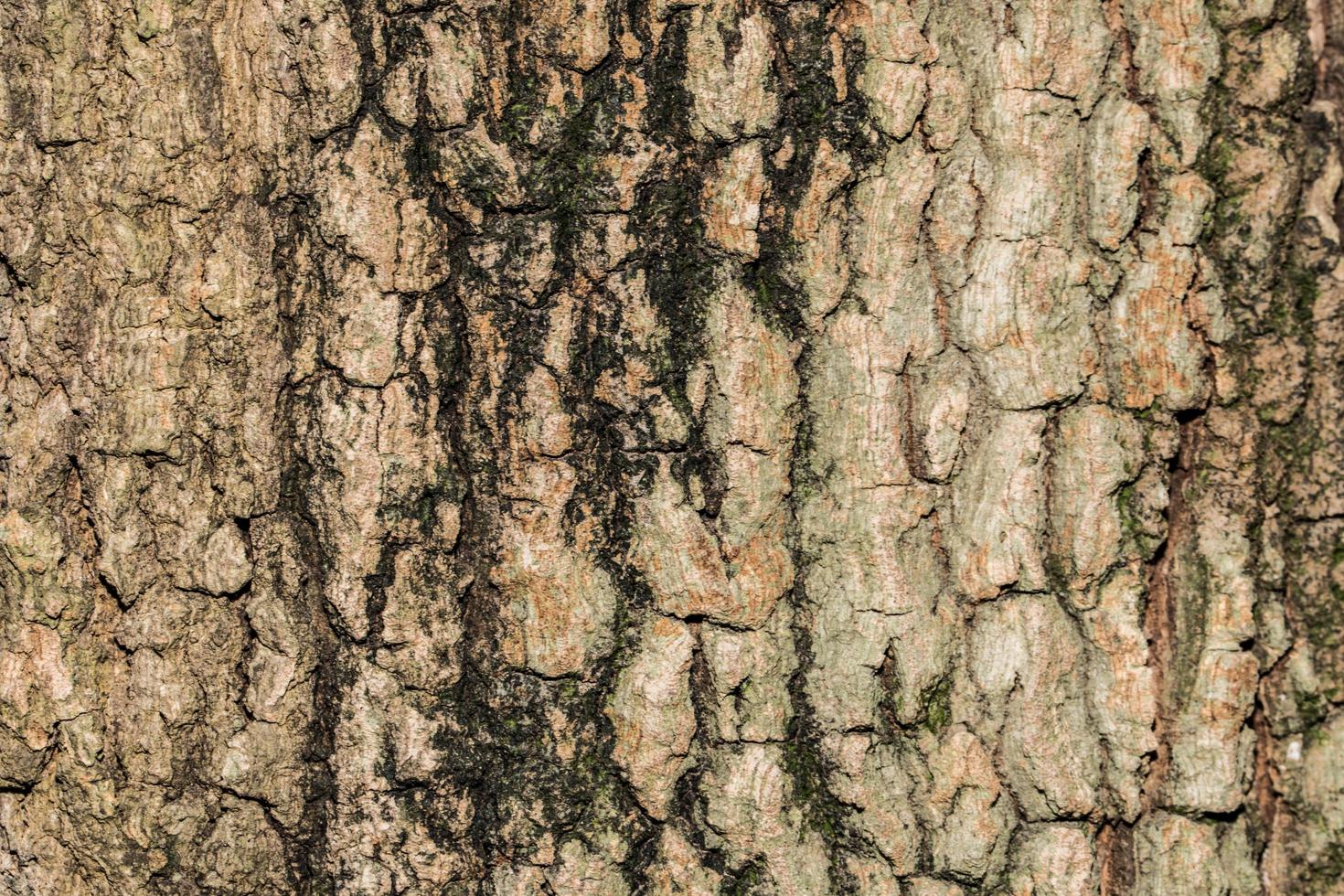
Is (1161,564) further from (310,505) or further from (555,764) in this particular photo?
(310,505)

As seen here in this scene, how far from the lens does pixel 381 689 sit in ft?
5.68

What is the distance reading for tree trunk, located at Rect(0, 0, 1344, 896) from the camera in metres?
1.71

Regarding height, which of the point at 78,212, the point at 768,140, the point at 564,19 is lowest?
the point at 78,212

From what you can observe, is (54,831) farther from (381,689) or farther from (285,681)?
(381,689)

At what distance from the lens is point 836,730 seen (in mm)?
1754

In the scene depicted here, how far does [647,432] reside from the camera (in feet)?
5.64

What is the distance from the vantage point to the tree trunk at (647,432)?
5.59 feet

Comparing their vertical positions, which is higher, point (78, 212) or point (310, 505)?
point (78, 212)

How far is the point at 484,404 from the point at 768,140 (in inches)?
22.9

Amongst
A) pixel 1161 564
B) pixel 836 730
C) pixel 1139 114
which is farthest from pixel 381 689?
pixel 1139 114

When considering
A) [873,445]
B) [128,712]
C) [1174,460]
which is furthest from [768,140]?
[128,712]

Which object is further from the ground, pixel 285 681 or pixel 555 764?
pixel 285 681

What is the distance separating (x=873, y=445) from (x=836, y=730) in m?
0.44

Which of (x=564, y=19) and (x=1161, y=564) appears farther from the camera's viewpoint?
(x=1161, y=564)
